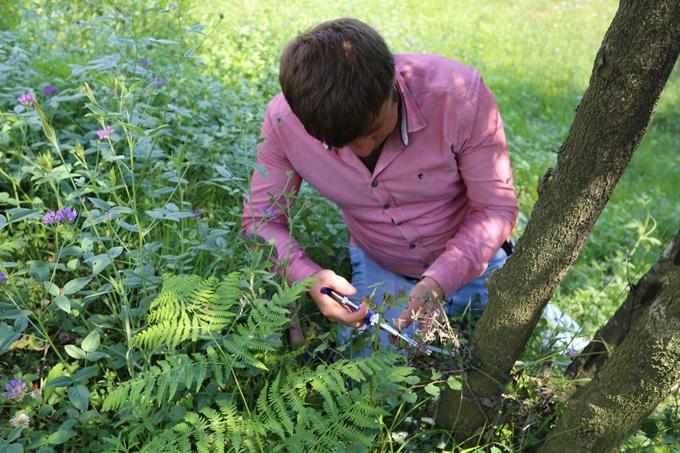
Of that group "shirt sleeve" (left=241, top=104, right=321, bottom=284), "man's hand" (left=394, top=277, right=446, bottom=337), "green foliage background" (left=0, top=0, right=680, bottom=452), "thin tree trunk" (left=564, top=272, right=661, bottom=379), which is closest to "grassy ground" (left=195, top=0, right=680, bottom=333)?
"green foliage background" (left=0, top=0, right=680, bottom=452)

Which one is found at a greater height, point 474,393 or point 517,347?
point 517,347

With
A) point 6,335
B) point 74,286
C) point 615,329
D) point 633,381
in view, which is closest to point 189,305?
point 74,286

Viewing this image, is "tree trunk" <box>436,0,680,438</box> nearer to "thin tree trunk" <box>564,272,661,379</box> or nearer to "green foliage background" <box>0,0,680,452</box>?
"green foliage background" <box>0,0,680,452</box>

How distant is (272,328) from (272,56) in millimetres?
3264

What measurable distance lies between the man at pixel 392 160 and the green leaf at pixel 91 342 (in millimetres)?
533

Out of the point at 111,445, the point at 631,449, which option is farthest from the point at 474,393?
the point at 111,445

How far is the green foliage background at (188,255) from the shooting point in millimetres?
1487

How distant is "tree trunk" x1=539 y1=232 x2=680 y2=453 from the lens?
4.52 ft

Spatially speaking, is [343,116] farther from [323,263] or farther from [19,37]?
[19,37]

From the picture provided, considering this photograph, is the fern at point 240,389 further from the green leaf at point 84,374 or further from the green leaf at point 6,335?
the green leaf at point 6,335

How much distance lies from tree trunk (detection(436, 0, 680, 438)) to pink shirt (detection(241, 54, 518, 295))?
394mm

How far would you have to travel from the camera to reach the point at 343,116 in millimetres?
1749

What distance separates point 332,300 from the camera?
6.46 ft

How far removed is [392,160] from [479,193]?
31 centimetres
